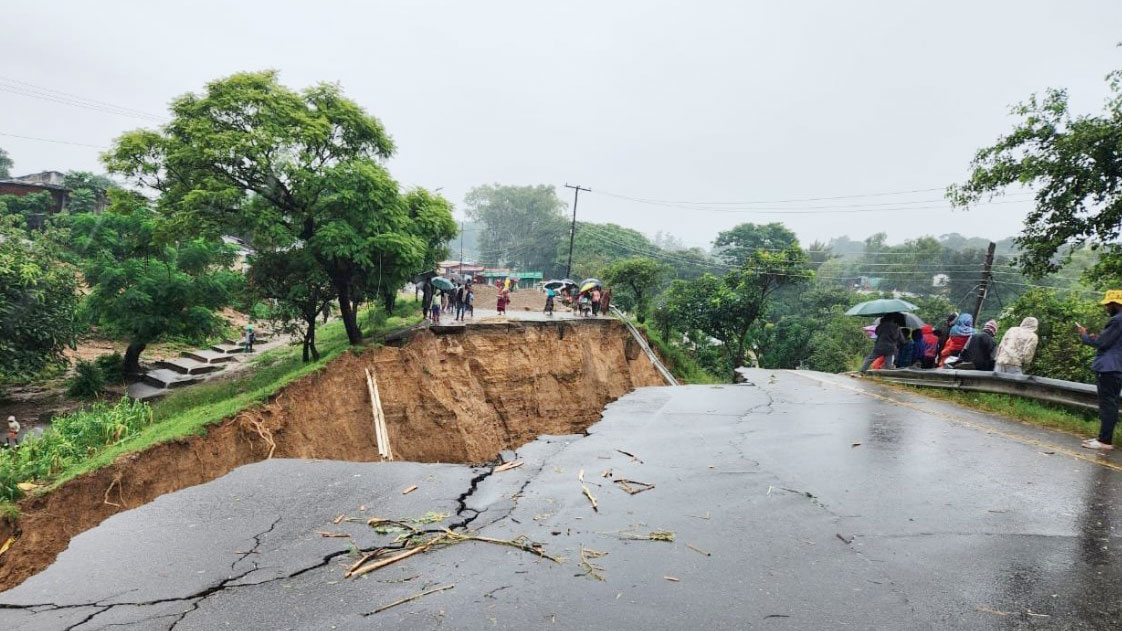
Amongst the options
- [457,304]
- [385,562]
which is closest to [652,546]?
[385,562]

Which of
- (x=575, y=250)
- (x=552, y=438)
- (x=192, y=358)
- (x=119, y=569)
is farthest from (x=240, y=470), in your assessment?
(x=575, y=250)

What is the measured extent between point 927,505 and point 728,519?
1.81 metres

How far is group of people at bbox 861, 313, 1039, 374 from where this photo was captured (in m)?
9.11

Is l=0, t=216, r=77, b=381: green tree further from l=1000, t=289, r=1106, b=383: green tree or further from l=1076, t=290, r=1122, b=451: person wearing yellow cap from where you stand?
l=1000, t=289, r=1106, b=383: green tree

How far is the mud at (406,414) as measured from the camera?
7.77 meters

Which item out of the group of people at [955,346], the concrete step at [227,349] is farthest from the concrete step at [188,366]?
the group of people at [955,346]

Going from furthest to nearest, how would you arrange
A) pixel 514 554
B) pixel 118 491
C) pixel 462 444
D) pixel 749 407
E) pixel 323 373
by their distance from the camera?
pixel 462 444
pixel 323 373
pixel 749 407
pixel 118 491
pixel 514 554

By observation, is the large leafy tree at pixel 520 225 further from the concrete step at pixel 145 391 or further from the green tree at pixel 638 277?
the concrete step at pixel 145 391

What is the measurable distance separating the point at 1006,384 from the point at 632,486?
8.00 m

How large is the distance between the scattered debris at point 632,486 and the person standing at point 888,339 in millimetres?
10255

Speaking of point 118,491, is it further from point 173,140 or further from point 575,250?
point 575,250

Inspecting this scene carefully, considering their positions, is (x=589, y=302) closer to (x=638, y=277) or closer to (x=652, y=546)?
(x=638, y=277)

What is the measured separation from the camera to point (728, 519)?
14.2 ft

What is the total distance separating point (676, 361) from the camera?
29516 mm
